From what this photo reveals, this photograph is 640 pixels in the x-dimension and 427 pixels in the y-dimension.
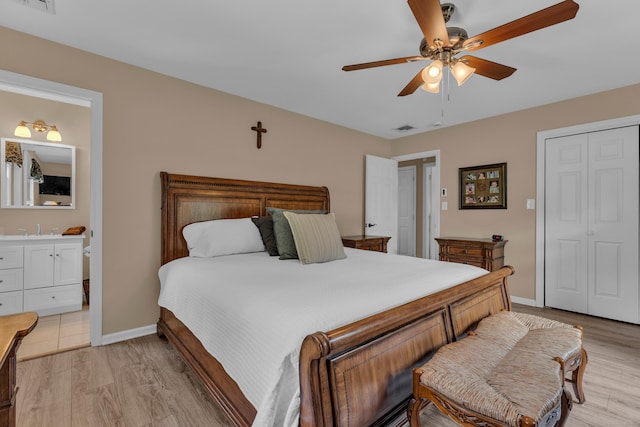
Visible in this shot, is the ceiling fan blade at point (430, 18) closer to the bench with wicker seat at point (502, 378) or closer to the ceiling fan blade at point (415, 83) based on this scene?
the ceiling fan blade at point (415, 83)

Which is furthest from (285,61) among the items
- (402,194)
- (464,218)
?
(402,194)

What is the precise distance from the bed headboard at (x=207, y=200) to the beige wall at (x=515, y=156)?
7.75 ft

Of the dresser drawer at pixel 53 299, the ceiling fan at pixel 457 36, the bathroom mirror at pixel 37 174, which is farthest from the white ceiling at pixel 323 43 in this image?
the dresser drawer at pixel 53 299

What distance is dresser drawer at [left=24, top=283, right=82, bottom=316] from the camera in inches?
121

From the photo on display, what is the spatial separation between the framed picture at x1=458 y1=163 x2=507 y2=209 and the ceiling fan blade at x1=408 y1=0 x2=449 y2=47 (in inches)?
106

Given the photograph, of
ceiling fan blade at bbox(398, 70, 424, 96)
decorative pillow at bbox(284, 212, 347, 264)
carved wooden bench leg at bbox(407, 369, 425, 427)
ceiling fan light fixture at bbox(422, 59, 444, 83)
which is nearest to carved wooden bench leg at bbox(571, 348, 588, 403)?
carved wooden bench leg at bbox(407, 369, 425, 427)

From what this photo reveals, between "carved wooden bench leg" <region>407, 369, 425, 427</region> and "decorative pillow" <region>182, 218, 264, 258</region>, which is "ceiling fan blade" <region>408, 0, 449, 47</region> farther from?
"decorative pillow" <region>182, 218, 264, 258</region>

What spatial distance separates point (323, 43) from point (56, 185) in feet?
12.0

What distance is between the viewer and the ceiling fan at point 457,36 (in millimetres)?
1438

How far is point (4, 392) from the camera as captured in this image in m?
0.98

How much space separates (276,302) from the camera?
1.33 metres

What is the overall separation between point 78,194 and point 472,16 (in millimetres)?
4601

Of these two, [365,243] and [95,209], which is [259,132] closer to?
[95,209]

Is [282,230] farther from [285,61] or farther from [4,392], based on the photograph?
[4,392]
